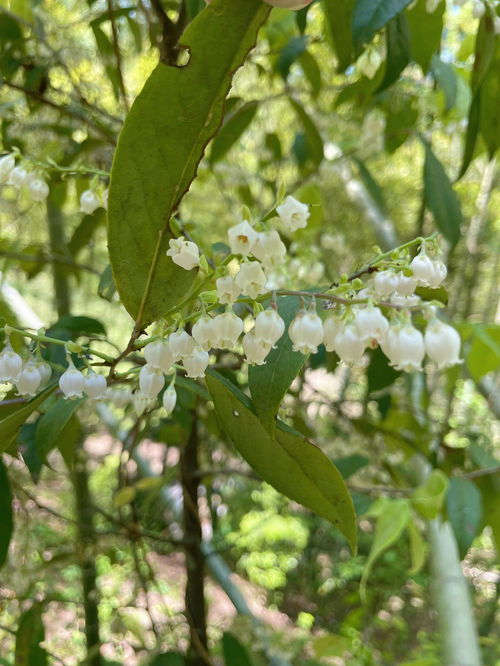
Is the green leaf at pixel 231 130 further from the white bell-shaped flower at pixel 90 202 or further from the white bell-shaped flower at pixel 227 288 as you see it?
the white bell-shaped flower at pixel 227 288

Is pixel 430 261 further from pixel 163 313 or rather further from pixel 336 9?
pixel 336 9

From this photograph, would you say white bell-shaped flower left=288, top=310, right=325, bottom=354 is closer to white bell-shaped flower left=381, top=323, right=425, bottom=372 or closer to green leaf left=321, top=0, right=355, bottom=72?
white bell-shaped flower left=381, top=323, right=425, bottom=372

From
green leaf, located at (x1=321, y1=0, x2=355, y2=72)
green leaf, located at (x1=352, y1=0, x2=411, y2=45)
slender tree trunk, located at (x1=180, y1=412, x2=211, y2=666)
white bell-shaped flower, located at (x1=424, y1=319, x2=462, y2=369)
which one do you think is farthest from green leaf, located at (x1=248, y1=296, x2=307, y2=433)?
slender tree trunk, located at (x1=180, y1=412, x2=211, y2=666)

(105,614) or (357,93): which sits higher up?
(357,93)

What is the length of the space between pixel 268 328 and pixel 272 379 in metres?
0.04

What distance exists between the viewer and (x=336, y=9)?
2.16ft

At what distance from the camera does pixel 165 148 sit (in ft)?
1.16

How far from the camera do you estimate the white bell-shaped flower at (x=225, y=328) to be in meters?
0.43

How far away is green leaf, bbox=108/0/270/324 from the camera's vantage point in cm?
33

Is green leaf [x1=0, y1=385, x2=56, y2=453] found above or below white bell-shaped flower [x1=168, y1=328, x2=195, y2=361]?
below

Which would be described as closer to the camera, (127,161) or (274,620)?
(127,161)

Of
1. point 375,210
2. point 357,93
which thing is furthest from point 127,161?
point 375,210

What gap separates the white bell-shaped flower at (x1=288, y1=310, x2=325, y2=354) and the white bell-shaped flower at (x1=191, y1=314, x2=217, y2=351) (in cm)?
6

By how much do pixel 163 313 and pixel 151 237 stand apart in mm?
51
